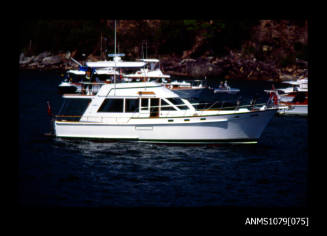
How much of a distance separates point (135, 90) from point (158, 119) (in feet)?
6.18

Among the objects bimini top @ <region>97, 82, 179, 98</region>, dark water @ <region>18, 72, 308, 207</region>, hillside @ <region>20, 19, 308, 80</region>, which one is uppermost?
hillside @ <region>20, 19, 308, 80</region>

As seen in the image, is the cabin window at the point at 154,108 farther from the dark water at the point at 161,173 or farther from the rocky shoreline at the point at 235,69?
the rocky shoreline at the point at 235,69

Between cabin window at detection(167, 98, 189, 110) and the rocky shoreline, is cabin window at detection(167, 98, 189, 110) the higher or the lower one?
the lower one

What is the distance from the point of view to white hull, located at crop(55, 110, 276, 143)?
76.4ft

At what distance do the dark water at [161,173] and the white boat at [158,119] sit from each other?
0.48m

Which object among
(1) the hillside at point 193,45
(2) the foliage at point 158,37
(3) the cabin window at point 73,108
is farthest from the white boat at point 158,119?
(2) the foliage at point 158,37

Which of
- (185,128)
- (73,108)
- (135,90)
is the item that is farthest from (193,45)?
(185,128)

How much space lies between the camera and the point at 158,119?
2341 cm

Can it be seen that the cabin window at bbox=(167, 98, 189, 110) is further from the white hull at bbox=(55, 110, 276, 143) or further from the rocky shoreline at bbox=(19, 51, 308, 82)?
the rocky shoreline at bbox=(19, 51, 308, 82)

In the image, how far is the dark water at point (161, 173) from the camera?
16.0 meters

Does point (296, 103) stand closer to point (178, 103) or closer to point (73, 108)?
point (178, 103)

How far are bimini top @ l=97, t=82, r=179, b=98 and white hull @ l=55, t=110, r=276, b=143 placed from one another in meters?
1.23

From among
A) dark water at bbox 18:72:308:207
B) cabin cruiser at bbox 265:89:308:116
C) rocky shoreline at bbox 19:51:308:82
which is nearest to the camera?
dark water at bbox 18:72:308:207

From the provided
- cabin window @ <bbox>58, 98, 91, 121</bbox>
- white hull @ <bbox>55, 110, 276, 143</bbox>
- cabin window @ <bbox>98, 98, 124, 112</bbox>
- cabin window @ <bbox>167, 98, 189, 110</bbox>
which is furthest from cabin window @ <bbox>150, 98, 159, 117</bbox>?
cabin window @ <bbox>58, 98, 91, 121</bbox>
